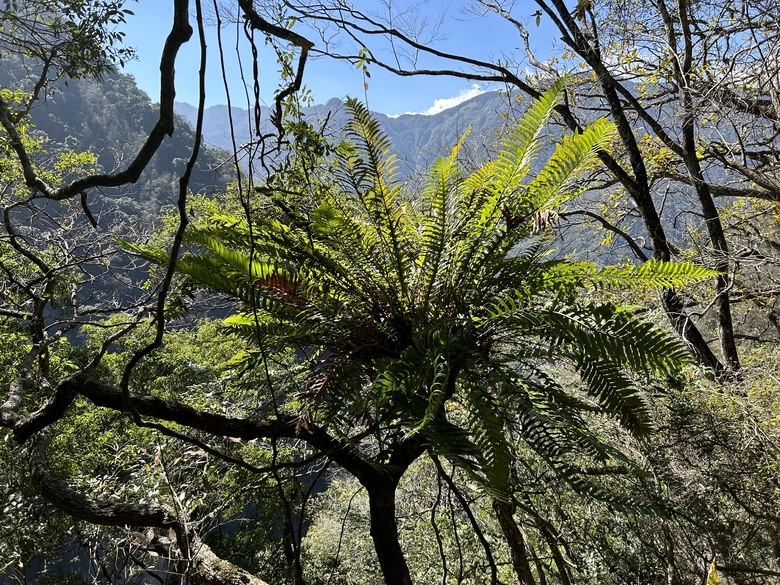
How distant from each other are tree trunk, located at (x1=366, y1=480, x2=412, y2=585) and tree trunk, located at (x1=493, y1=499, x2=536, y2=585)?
821 mm

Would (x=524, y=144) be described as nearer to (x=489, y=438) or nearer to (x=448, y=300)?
(x=448, y=300)

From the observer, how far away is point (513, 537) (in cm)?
216

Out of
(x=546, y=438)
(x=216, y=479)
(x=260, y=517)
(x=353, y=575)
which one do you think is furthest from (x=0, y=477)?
(x=353, y=575)

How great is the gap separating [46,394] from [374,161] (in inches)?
96.7

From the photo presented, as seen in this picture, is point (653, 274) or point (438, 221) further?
point (438, 221)

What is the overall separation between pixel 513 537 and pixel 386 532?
3.90ft

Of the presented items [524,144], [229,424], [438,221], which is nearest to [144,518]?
[229,424]

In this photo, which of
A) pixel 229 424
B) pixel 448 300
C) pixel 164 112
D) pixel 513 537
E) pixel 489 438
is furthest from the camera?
pixel 513 537

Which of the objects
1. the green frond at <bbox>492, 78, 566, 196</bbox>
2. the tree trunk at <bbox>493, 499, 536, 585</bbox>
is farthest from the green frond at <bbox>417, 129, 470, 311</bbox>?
the tree trunk at <bbox>493, 499, 536, 585</bbox>

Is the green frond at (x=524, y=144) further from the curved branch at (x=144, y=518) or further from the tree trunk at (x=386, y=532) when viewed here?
the curved branch at (x=144, y=518)

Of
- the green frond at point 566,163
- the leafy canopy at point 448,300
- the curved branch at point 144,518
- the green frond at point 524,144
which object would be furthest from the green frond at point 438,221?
the curved branch at point 144,518

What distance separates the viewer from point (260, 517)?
9031 mm

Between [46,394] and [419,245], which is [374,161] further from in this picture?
[46,394]

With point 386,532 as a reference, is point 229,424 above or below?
above
